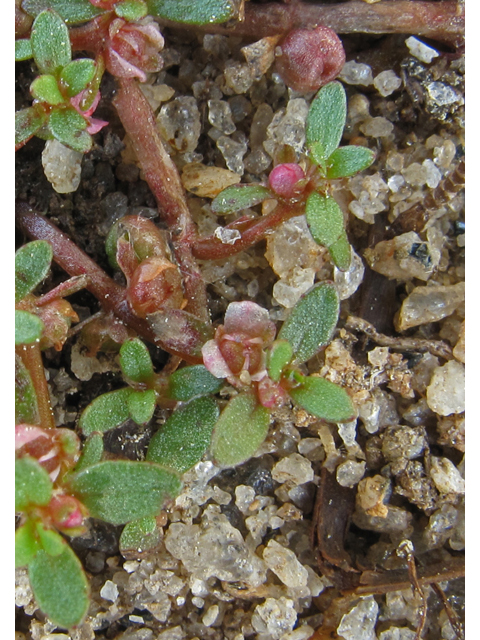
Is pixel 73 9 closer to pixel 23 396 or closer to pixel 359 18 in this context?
pixel 359 18

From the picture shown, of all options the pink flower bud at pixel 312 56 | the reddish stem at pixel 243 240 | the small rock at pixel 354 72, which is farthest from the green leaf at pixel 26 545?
the small rock at pixel 354 72

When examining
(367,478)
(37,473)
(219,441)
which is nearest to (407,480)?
(367,478)

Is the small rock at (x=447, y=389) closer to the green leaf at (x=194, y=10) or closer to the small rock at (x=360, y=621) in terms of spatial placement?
the small rock at (x=360, y=621)

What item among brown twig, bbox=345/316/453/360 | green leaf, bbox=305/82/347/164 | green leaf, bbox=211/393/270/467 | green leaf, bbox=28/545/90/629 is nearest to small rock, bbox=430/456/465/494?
brown twig, bbox=345/316/453/360

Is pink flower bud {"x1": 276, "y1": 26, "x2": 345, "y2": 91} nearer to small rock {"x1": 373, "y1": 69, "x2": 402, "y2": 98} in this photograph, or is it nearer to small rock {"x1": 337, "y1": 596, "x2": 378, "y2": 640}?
small rock {"x1": 373, "y1": 69, "x2": 402, "y2": 98}

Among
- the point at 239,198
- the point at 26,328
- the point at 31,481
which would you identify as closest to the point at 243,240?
the point at 239,198
